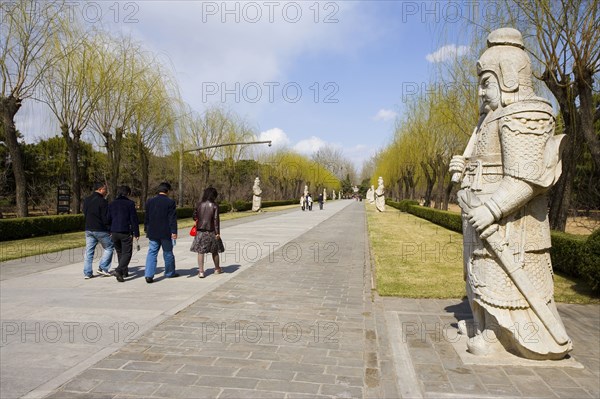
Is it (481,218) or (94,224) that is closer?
(481,218)

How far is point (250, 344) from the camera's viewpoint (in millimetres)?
4348

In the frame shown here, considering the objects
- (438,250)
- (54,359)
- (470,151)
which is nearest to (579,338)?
(470,151)

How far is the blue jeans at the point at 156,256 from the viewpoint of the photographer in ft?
23.9

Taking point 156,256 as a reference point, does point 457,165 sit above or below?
above

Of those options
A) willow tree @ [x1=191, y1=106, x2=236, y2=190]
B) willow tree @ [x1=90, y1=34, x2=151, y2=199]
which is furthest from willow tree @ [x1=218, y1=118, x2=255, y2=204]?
willow tree @ [x1=90, y1=34, x2=151, y2=199]

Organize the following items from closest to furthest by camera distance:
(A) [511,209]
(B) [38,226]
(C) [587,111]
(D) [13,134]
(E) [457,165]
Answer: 1. (A) [511,209]
2. (E) [457,165]
3. (C) [587,111]
4. (D) [13,134]
5. (B) [38,226]

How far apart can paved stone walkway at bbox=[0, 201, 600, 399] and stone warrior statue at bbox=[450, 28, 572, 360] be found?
1.12 ft

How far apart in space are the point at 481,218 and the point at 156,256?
18.8ft

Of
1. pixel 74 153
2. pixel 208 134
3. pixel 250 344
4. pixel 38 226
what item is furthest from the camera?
pixel 208 134

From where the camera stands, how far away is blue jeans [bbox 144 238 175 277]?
727cm

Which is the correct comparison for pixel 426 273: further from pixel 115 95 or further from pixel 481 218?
pixel 115 95

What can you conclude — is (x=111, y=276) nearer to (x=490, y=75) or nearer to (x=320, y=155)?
(x=490, y=75)

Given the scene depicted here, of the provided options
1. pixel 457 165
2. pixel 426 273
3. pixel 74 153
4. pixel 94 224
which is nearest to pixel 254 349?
pixel 457 165

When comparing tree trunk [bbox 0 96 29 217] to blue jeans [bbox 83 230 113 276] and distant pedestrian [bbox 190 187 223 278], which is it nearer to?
blue jeans [bbox 83 230 113 276]
